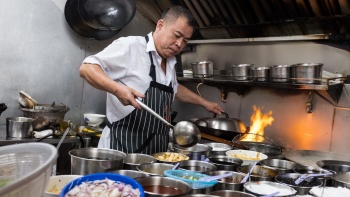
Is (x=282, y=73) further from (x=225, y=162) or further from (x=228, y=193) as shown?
(x=228, y=193)

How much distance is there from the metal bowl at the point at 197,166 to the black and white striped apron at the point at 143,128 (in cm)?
68

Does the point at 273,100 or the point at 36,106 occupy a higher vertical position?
the point at 273,100

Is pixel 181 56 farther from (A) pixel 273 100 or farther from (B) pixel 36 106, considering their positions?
(B) pixel 36 106

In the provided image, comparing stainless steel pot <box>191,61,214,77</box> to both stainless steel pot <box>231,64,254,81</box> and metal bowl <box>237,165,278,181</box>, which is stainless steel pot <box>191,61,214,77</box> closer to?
stainless steel pot <box>231,64,254,81</box>

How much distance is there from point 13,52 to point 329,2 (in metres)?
3.61

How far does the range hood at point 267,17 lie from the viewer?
10.4 ft

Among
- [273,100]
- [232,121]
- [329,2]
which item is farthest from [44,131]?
[329,2]

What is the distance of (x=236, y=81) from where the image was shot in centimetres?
365

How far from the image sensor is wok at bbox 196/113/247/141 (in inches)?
127

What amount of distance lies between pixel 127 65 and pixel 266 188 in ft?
4.66

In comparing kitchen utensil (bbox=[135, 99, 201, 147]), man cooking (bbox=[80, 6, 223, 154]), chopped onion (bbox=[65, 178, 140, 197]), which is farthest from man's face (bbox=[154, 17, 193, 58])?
chopped onion (bbox=[65, 178, 140, 197])

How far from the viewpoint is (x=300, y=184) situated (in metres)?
1.91

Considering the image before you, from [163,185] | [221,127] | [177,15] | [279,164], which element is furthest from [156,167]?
[221,127]

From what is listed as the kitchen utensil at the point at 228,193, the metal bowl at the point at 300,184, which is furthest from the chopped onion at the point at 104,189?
the metal bowl at the point at 300,184
